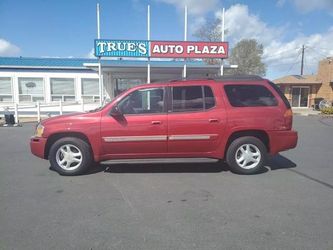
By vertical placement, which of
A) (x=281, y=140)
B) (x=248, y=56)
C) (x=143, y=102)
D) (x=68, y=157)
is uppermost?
(x=248, y=56)

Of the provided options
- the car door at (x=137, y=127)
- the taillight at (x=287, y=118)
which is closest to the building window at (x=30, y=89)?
the car door at (x=137, y=127)

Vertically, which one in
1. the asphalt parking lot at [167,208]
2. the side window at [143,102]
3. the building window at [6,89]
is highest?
the building window at [6,89]

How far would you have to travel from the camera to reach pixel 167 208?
410 centimetres

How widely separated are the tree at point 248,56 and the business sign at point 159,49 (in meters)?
35.1

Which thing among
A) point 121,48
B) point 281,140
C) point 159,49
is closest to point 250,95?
point 281,140

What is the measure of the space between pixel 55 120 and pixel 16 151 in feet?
11.3

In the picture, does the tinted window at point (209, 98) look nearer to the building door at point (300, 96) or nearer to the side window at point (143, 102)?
the side window at point (143, 102)

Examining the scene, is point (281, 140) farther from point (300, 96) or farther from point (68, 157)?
point (300, 96)

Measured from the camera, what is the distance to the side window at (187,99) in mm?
5684

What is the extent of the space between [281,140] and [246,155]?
77 centimetres

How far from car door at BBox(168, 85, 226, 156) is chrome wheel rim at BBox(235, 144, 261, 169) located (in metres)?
0.52

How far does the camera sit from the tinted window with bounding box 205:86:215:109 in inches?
225

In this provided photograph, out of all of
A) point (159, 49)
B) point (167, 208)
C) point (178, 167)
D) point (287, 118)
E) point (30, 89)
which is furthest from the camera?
point (30, 89)

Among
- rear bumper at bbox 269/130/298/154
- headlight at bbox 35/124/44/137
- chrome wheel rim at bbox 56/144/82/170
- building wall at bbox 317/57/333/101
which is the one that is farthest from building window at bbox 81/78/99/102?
building wall at bbox 317/57/333/101
